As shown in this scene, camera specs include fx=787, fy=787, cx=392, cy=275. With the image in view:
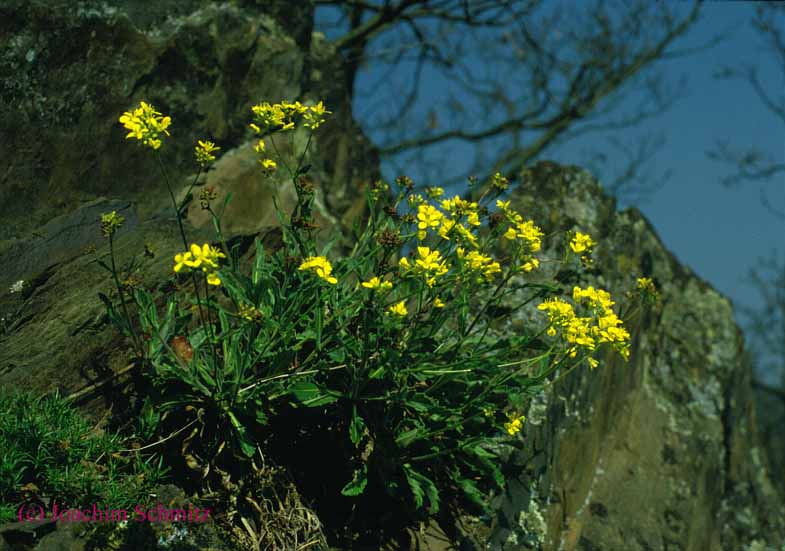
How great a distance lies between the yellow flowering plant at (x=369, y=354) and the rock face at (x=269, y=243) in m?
0.44

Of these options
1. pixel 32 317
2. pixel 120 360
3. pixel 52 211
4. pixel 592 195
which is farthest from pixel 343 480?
pixel 592 195

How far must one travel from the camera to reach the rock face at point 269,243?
13.8ft

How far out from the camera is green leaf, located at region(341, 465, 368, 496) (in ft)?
11.9

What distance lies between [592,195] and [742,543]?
2840 millimetres

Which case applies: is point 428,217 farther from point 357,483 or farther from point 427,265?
point 357,483

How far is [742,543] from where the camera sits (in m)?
5.90

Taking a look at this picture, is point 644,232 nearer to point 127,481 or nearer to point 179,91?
point 179,91

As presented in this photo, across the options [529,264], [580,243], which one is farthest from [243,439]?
[580,243]

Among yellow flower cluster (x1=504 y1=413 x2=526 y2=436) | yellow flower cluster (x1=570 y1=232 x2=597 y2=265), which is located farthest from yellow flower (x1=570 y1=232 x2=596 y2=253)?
yellow flower cluster (x1=504 y1=413 x2=526 y2=436)

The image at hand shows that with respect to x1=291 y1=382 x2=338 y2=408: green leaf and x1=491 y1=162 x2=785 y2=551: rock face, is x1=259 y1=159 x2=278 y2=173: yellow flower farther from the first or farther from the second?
x1=491 y1=162 x2=785 y2=551: rock face

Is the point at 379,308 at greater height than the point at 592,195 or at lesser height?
lesser

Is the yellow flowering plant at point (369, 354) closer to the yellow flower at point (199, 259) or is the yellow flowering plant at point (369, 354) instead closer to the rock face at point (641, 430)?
the yellow flower at point (199, 259)

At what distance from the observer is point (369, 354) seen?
3.54 metres

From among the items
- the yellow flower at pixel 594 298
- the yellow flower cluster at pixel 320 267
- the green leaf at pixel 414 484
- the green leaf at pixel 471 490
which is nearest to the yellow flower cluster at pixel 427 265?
the yellow flower cluster at pixel 320 267
